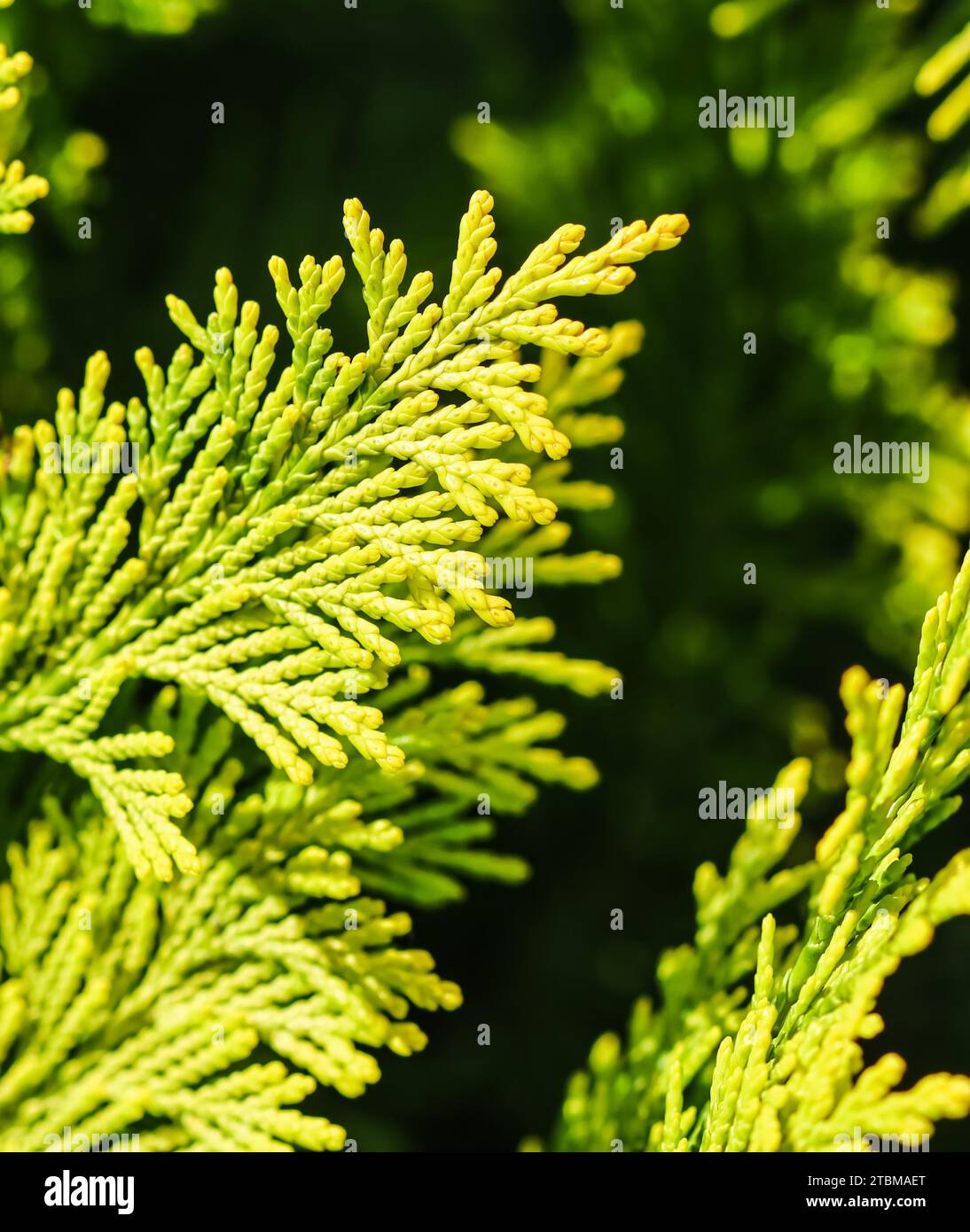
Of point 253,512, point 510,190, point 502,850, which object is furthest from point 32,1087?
point 510,190

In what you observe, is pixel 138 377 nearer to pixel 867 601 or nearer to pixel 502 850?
pixel 502 850

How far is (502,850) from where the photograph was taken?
2051mm

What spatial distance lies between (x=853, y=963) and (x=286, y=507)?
2.53ft

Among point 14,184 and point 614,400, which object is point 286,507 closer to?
point 14,184

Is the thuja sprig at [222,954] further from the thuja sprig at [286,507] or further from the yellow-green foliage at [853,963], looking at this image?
the yellow-green foliage at [853,963]

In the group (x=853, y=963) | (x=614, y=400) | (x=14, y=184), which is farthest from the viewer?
(x=614, y=400)

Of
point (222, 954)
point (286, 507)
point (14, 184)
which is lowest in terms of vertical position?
point (222, 954)

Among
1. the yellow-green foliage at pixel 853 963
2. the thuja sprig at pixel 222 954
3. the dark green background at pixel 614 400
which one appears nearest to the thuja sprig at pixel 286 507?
the thuja sprig at pixel 222 954

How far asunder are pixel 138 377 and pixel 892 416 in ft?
4.44

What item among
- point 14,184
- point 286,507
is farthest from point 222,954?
point 14,184

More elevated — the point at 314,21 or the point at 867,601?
the point at 314,21

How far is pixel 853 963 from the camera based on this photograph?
1.13 meters

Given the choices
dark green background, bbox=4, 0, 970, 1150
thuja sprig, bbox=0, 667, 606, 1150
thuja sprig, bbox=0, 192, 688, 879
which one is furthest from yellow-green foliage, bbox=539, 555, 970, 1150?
dark green background, bbox=4, 0, 970, 1150

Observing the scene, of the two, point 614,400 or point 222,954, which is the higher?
point 614,400
